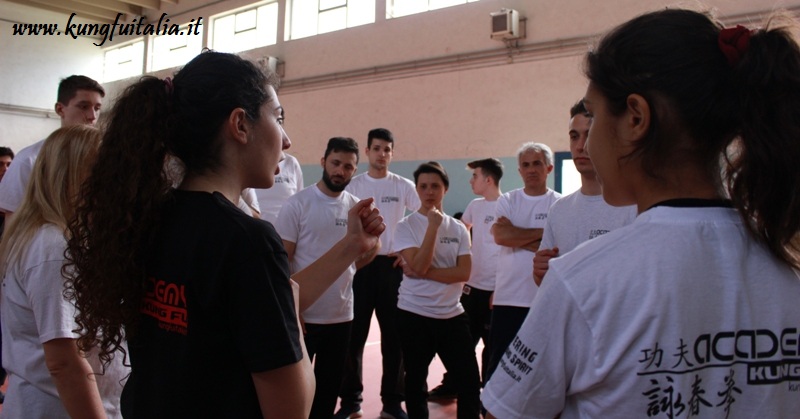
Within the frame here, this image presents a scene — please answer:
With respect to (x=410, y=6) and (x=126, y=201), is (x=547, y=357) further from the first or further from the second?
(x=410, y=6)

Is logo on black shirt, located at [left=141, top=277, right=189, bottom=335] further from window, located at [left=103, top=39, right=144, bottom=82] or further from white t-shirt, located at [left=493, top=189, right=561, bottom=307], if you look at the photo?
window, located at [left=103, top=39, right=144, bottom=82]

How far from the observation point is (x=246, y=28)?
11.5 m

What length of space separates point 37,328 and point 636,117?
167cm

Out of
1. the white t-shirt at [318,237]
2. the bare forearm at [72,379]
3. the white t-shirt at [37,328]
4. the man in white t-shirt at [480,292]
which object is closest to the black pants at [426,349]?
the white t-shirt at [318,237]

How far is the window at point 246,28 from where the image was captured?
11086 mm

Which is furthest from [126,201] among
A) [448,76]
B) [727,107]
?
[448,76]

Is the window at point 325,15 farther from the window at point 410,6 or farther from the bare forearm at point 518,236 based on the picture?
A: the bare forearm at point 518,236

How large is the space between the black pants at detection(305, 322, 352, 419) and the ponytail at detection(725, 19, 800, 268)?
2899 mm

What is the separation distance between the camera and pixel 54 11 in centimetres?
1414

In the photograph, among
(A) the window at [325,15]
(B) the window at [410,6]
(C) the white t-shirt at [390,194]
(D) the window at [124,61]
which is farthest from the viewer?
(D) the window at [124,61]

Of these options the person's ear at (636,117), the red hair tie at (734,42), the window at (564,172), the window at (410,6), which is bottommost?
the person's ear at (636,117)

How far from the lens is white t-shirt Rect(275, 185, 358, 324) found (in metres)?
3.51

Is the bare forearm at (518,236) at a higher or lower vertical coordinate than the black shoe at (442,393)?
higher

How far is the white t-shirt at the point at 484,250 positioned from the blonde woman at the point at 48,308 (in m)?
3.04
